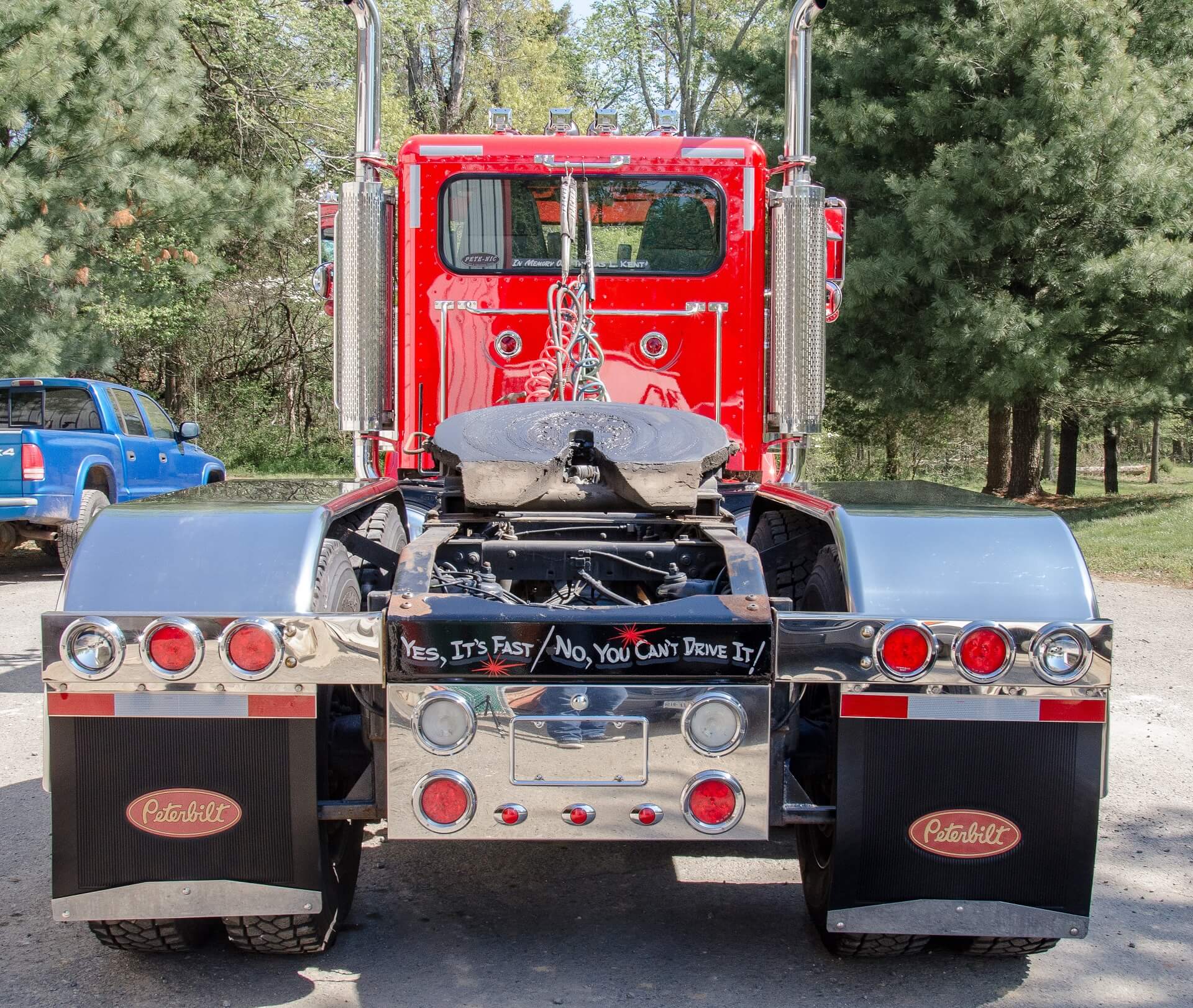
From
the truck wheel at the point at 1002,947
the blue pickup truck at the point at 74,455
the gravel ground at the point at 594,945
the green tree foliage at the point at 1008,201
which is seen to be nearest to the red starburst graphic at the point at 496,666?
the gravel ground at the point at 594,945

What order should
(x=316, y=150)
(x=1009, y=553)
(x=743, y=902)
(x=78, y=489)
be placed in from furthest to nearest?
1. (x=316, y=150)
2. (x=78, y=489)
3. (x=743, y=902)
4. (x=1009, y=553)

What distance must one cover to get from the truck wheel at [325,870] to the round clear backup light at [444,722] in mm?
343

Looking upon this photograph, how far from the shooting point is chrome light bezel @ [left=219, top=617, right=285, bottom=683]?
9.85ft

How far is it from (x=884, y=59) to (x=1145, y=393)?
17.3 feet

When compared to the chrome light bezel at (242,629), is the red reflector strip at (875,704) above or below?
below

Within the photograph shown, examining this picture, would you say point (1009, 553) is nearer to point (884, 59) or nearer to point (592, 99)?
point (884, 59)

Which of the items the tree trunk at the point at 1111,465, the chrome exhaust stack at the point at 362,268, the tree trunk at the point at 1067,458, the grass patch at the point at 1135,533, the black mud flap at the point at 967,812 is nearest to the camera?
the black mud flap at the point at 967,812

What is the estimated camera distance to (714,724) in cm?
305

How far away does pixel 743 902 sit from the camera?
4023 mm

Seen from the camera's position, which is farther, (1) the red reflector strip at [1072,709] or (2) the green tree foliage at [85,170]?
(2) the green tree foliage at [85,170]

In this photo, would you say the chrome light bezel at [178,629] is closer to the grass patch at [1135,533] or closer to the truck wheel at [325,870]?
the truck wheel at [325,870]

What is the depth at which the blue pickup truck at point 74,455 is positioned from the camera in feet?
36.9

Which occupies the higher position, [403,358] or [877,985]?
[403,358]

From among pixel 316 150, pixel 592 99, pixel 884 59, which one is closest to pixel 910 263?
pixel 884 59
